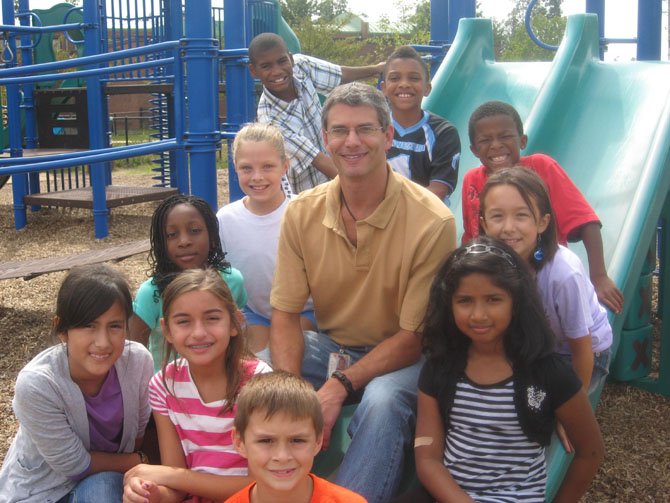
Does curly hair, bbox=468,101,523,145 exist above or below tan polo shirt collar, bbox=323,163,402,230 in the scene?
above

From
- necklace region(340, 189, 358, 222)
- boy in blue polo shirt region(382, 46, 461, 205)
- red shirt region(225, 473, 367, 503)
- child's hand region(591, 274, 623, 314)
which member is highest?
boy in blue polo shirt region(382, 46, 461, 205)

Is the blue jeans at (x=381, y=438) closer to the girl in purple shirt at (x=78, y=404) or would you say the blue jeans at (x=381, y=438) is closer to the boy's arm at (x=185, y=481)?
the boy's arm at (x=185, y=481)

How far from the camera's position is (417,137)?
12.8 feet

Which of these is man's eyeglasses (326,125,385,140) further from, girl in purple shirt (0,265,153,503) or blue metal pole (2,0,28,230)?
blue metal pole (2,0,28,230)

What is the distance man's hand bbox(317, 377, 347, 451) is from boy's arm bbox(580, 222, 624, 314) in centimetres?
106

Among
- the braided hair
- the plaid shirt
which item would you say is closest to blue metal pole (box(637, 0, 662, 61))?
the plaid shirt

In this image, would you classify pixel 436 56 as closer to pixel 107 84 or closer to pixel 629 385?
pixel 629 385

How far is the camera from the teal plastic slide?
3.29 m

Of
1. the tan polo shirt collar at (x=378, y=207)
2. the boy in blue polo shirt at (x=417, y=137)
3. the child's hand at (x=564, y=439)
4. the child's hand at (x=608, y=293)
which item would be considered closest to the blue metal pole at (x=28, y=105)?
the boy in blue polo shirt at (x=417, y=137)

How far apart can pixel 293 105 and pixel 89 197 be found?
5461 mm

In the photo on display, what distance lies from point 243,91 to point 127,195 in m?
5.12

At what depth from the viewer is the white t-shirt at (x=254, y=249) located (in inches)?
126

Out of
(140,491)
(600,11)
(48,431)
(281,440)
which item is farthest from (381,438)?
(600,11)

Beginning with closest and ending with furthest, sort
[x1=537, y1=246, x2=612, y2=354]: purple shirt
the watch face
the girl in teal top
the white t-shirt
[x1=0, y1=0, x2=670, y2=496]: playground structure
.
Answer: [x1=537, y1=246, x2=612, y2=354]: purple shirt, the watch face, the girl in teal top, the white t-shirt, [x1=0, y1=0, x2=670, y2=496]: playground structure
